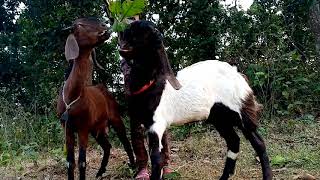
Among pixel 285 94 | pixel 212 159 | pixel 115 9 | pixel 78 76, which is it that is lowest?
pixel 212 159

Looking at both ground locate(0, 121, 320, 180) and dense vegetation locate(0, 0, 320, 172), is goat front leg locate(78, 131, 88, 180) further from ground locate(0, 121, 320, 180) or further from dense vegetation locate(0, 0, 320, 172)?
dense vegetation locate(0, 0, 320, 172)

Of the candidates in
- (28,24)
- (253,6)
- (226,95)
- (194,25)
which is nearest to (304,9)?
(253,6)

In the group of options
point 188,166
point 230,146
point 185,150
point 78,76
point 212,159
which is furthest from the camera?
point 185,150

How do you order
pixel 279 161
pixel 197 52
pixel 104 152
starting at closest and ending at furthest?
pixel 279 161, pixel 104 152, pixel 197 52

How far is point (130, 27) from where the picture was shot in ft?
16.1

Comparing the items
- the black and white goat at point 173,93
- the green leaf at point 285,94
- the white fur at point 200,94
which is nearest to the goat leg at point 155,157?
the black and white goat at point 173,93

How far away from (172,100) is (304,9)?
6.95 m

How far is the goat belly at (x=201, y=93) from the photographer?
16.7ft

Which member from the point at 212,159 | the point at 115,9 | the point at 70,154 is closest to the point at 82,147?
the point at 70,154

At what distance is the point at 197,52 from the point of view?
385 inches

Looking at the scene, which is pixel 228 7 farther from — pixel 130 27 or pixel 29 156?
pixel 130 27

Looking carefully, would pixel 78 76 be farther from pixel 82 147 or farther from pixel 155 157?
pixel 155 157

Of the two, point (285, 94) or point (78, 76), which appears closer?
point (78, 76)

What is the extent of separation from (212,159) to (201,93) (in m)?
2.06
